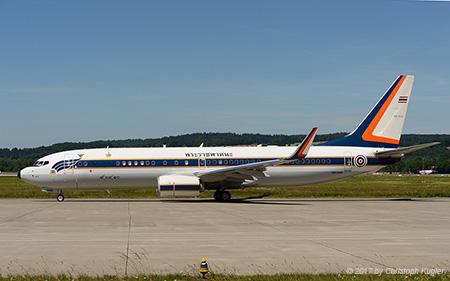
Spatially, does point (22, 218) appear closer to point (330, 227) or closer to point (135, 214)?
point (135, 214)

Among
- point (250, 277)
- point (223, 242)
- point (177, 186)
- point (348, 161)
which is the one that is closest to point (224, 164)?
point (177, 186)

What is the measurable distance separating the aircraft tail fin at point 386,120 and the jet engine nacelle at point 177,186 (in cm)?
1087

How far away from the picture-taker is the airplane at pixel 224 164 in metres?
32.6

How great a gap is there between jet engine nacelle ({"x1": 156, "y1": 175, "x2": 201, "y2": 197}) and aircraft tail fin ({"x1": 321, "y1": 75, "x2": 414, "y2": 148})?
1087 cm

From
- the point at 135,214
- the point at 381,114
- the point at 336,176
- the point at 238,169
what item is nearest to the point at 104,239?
the point at 135,214

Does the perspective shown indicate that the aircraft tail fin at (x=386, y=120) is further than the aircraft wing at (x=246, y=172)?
Yes

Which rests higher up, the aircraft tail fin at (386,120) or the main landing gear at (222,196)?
the aircraft tail fin at (386,120)

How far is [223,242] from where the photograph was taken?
14.5 meters

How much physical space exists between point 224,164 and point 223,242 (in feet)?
62.6

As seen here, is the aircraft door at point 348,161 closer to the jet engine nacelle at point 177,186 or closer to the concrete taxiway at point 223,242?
the concrete taxiway at point 223,242

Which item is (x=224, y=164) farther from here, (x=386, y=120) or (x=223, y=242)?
(x=223, y=242)

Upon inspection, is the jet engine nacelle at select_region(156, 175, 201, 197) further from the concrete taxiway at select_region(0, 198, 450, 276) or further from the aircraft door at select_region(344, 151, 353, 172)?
the aircraft door at select_region(344, 151, 353, 172)

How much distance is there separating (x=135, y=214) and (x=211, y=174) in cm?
915

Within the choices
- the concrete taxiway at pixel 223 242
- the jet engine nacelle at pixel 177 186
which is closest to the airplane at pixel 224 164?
the jet engine nacelle at pixel 177 186
